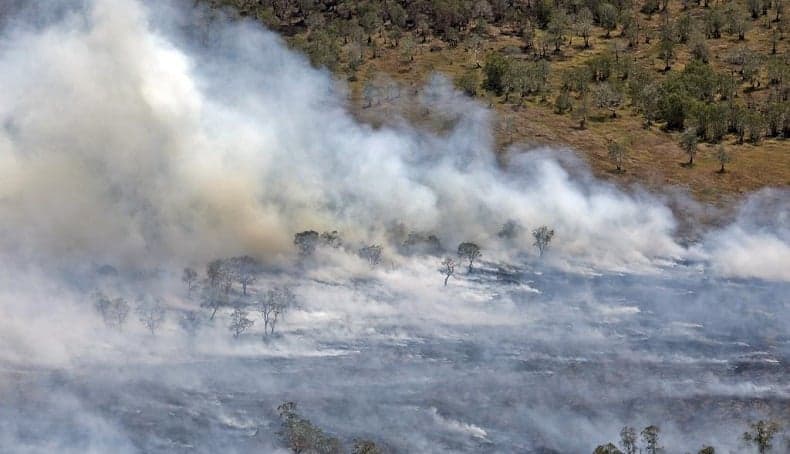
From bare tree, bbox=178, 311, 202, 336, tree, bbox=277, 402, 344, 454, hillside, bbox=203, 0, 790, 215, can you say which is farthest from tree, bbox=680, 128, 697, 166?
tree, bbox=277, 402, 344, 454

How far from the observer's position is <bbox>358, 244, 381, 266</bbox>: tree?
9512cm

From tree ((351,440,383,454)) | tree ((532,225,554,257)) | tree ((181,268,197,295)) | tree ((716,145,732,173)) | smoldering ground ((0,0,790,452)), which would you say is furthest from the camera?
tree ((716,145,732,173))

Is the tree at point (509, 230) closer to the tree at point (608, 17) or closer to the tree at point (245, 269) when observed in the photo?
the tree at point (245, 269)

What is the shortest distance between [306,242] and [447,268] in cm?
1601

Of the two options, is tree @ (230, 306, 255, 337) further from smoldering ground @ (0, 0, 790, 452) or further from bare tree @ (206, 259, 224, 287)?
bare tree @ (206, 259, 224, 287)

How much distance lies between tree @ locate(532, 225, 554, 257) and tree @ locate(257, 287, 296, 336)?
3090 cm

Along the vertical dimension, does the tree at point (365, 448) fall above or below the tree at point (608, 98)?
below

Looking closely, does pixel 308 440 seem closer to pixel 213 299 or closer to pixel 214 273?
pixel 213 299

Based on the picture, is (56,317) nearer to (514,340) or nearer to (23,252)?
(23,252)

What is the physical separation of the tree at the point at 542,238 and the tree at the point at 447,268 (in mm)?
11785

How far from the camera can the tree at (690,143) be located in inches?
5197

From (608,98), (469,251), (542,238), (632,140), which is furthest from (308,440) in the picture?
(608,98)

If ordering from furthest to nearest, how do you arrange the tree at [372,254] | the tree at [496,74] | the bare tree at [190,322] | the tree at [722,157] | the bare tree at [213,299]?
1. the tree at [496,74]
2. the tree at [722,157]
3. the tree at [372,254]
4. the bare tree at [213,299]
5. the bare tree at [190,322]

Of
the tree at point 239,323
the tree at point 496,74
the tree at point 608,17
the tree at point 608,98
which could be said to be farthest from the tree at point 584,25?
the tree at point 239,323
